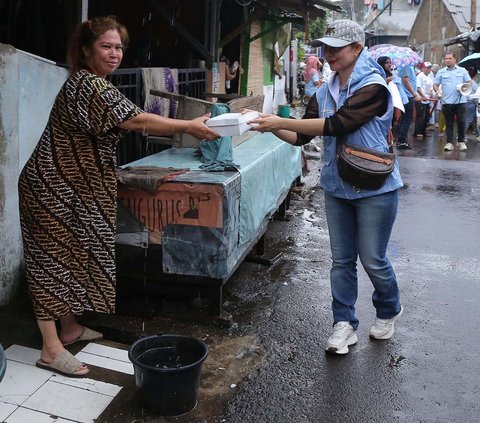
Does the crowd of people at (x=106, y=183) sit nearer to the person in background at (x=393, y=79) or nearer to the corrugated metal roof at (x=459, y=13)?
the person in background at (x=393, y=79)

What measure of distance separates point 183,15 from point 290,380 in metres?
6.75

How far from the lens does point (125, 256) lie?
449 centimetres

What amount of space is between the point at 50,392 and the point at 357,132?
8.11 feet

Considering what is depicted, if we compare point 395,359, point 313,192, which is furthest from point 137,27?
point 395,359

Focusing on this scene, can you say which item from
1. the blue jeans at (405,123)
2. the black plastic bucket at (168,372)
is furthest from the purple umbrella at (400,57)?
the black plastic bucket at (168,372)

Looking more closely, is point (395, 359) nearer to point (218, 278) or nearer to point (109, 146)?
point (218, 278)

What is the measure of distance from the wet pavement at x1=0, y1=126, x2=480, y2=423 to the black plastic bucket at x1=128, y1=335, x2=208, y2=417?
0.30ft

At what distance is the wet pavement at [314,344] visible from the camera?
138 inches

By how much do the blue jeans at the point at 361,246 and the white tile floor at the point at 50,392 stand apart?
1556 mm

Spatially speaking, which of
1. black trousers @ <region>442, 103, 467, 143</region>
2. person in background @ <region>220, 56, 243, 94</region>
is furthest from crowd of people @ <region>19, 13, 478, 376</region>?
black trousers @ <region>442, 103, 467, 143</region>

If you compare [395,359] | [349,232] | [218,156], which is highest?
[218,156]

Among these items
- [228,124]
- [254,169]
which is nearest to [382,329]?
[254,169]

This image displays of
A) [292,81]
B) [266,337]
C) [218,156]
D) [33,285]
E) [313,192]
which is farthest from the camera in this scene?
[292,81]

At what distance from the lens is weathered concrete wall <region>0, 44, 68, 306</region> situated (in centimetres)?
412
